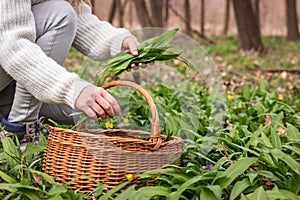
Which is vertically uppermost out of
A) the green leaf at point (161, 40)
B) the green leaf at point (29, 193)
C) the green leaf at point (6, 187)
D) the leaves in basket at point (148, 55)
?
the green leaf at point (161, 40)

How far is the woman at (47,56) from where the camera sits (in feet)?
7.02

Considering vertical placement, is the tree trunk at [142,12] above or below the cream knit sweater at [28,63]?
below

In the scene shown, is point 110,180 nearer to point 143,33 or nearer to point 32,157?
point 32,157

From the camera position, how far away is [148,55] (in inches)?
94.4

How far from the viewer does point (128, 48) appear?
2584 millimetres

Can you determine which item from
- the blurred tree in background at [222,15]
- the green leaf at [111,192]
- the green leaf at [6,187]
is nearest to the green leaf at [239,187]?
the green leaf at [111,192]

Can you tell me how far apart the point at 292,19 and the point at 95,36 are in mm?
12357

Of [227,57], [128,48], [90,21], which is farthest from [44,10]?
[227,57]

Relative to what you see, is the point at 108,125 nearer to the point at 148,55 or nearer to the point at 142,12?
the point at 148,55

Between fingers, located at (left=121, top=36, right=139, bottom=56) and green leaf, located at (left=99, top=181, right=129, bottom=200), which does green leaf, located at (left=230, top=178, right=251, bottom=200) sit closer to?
green leaf, located at (left=99, top=181, right=129, bottom=200)

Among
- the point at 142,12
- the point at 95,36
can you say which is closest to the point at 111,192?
the point at 95,36

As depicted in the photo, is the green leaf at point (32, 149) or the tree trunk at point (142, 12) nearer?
the green leaf at point (32, 149)

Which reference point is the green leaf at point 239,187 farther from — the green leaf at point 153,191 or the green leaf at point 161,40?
the green leaf at point 161,40

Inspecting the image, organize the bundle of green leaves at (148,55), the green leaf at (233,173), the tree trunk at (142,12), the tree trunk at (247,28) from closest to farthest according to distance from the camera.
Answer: the green leaf at (233,173) → the bundle of green leaves at (148,55) → the tree trunk at (142,12) → the tree trunk at (247,28)
